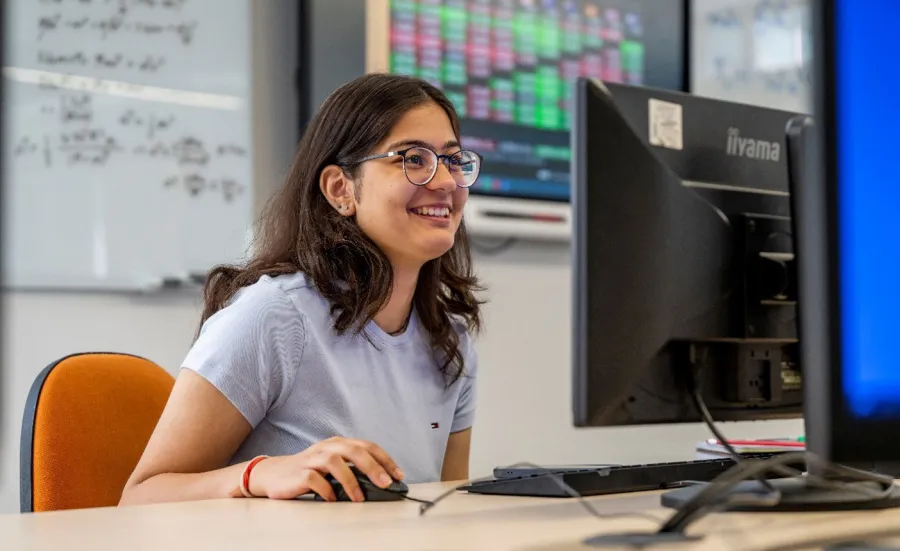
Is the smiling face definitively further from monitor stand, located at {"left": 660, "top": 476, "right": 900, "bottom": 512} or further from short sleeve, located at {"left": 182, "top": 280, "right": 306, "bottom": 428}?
monitor stand, located at {"left": 660, "top": 476, "right": 900, "bottom": 512}

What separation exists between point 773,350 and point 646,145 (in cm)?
30

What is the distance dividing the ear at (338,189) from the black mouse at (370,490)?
65 centimetres

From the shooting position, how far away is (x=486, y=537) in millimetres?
857

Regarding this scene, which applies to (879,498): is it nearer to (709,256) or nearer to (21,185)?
(709,256)

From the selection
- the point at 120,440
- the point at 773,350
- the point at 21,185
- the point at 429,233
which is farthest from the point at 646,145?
the point at 21,185

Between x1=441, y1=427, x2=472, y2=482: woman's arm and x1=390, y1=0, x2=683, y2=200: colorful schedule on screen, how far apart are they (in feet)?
3.87

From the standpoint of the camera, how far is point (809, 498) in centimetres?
97

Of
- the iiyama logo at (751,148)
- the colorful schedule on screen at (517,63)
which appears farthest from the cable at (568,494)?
the colorful schedule on screen at (517,63)

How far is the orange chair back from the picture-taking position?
1.40 m

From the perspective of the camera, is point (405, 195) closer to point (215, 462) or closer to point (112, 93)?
point (215, 462)

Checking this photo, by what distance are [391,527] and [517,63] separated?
7.42 feet

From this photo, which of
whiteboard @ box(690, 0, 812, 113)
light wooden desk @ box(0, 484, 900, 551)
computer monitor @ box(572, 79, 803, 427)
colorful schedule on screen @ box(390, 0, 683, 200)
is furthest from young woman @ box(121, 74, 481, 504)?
whiteboard @ box(690, 0, 812, 113)

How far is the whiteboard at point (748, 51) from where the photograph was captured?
3498mm

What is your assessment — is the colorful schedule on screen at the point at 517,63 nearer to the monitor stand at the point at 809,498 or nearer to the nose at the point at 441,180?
the nose at the point at 441,180
